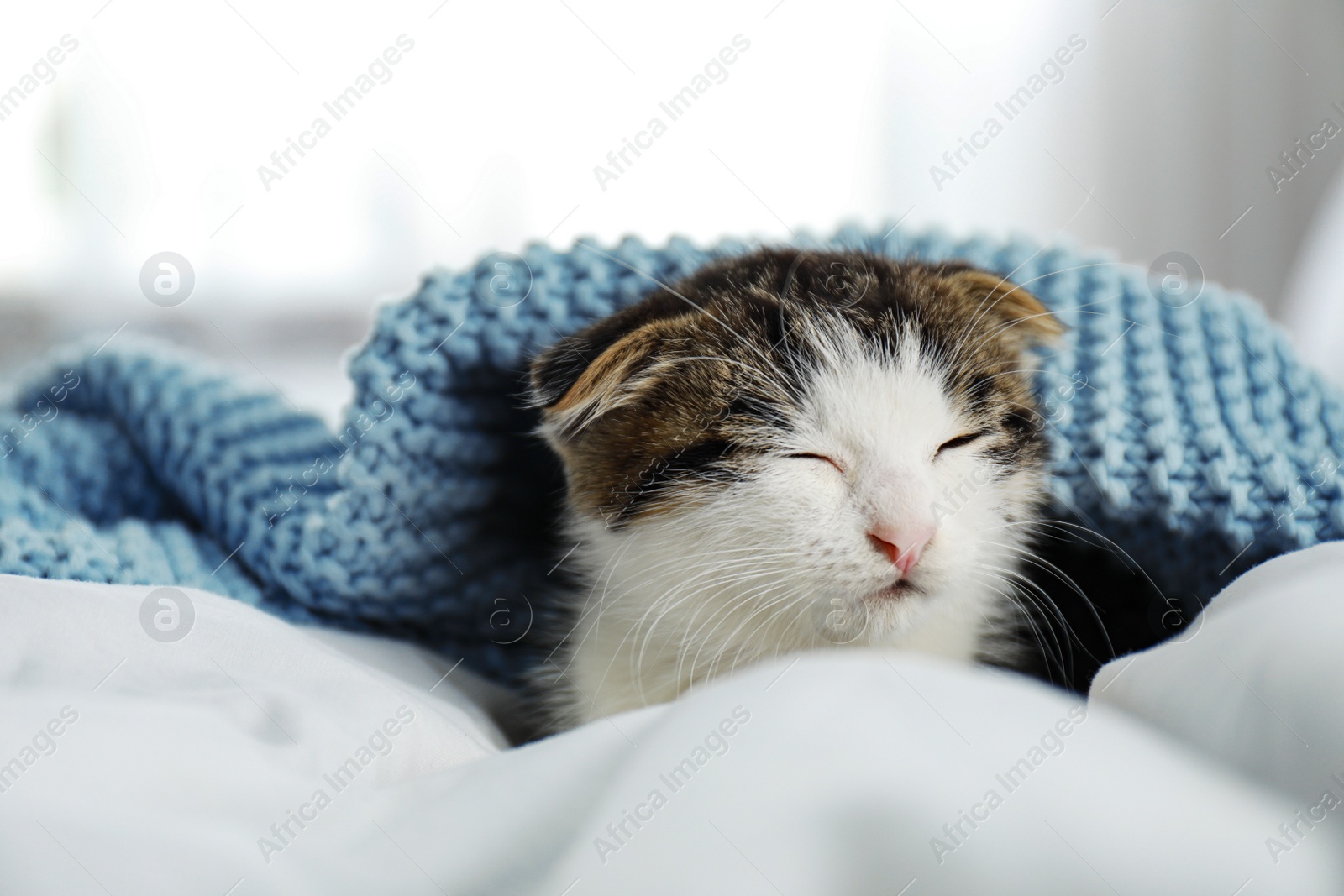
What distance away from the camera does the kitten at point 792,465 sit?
0.68 m

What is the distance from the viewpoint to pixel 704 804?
375mm

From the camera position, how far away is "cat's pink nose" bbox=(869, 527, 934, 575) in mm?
650

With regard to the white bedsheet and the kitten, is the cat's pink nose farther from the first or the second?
the white bedsheet

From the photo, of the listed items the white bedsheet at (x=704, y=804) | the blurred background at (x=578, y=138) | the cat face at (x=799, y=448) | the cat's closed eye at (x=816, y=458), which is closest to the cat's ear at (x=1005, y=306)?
the cat face at (x=799, y=448)

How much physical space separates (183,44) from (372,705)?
7.15 feet

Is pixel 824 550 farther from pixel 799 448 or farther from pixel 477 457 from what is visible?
pixel 477 457

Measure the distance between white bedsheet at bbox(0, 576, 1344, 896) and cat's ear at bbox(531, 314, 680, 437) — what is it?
31 centimetres

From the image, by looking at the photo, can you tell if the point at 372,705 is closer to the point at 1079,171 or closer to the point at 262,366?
the point at 262,366

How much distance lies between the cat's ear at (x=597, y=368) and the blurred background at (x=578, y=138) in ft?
4.30

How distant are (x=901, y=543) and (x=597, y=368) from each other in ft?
0.87

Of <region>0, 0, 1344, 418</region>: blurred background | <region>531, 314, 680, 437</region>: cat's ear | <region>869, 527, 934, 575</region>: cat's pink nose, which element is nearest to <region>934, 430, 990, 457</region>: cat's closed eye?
<region>869, 527, 934, 575</region>: cat's pink nose

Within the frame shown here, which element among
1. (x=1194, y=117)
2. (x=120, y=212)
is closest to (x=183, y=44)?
(x=120, y=212)

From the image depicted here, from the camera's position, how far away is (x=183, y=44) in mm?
2197

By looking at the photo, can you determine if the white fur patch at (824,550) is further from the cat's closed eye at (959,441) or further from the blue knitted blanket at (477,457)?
the blue knitted blanket at (477,457)
